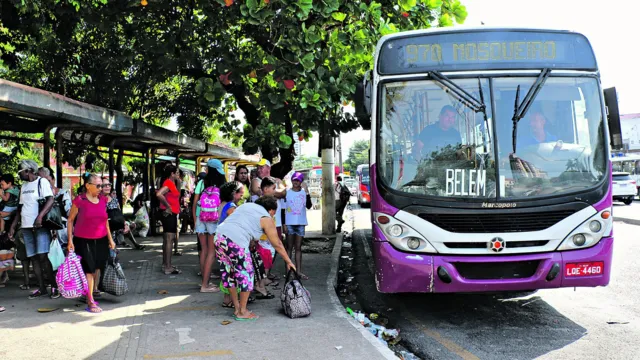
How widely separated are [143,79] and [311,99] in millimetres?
8695

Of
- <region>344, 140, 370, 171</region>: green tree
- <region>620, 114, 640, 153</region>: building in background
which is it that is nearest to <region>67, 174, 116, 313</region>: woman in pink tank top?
<region>620, 114, 640, 153</region>: building in background

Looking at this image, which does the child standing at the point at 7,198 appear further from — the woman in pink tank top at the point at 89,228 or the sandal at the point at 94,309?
the sandal at the point at 94,309

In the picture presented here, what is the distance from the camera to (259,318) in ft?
20.0

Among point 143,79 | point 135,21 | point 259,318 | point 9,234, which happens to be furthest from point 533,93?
point 143,79

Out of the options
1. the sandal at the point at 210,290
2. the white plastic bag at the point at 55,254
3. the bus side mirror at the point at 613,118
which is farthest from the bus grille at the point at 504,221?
the white plastic bag at the point at 55,254

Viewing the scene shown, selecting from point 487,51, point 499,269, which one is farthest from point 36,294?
point 487,51

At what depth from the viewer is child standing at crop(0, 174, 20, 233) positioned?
775 cm

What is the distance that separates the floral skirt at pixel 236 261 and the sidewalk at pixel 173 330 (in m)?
0.42

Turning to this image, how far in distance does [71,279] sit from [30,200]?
1479mm

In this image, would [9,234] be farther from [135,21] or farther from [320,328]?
[135,21]

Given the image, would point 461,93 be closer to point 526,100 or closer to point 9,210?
point 526,100

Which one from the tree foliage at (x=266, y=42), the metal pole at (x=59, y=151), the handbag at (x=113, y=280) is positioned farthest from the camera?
the metal pole at (x=59, y=151)

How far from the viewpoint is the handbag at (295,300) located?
19.8ft

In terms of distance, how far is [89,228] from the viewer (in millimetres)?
6434
